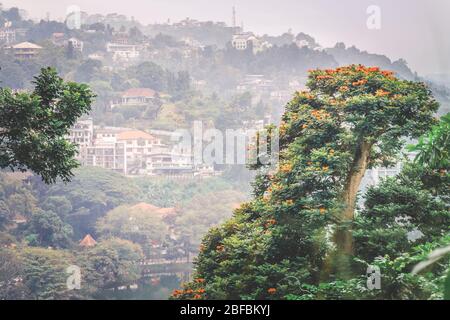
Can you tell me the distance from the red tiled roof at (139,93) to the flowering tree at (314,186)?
1048 centimetres

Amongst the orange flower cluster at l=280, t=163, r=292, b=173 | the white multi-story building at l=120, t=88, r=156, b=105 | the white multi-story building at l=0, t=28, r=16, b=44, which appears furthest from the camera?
the white multi-story building at l=120, t=88, r=156, b=105

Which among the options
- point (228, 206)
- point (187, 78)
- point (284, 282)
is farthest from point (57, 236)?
point (187, 78)

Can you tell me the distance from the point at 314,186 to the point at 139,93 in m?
11.5

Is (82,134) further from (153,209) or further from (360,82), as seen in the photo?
(360,82)

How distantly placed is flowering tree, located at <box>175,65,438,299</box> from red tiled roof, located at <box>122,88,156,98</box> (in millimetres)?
10485

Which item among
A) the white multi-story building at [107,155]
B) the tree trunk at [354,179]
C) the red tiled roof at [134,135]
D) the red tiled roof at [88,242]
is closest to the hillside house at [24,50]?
the red tiled roof at [134,135]

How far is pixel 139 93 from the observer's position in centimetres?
1748

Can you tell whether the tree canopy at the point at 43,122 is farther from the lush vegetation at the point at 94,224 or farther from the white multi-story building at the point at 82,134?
the white multi-story building at the point at 82,134

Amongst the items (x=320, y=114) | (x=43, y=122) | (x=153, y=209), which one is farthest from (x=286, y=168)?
(x=153, y=209)

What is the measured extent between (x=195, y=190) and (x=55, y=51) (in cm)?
607

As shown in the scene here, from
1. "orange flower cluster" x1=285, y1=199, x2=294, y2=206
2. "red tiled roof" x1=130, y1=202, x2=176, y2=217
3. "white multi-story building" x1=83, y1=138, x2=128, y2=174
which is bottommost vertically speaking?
"red tiled roof" x1=130, y1=202, x2=176, y2=217

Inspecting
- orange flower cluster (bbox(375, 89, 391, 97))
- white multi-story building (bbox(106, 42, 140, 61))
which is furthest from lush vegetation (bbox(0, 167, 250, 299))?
white multi-story building (bbox(106, 42, 140, 61))

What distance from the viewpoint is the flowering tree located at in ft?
20.0

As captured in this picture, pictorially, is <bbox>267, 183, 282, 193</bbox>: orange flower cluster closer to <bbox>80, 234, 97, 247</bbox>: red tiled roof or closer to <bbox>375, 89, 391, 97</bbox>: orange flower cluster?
<bbox>375, 89, 391, 97</bbox>: orange flower cluster
